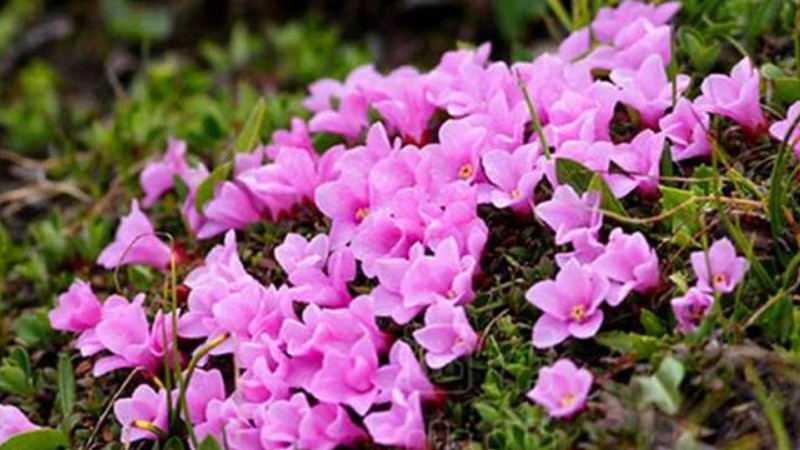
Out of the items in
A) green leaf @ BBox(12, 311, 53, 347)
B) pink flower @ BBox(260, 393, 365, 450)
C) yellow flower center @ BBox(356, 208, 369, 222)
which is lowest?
green leaf @ BBox(12, 311, 53, 347)

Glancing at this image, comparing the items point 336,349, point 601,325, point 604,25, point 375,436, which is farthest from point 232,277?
point 604,25

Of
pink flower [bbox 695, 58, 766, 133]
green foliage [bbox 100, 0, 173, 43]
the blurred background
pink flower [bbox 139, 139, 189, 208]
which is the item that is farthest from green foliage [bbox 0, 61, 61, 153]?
pink flower [bbox 695, 58, 766, 133]

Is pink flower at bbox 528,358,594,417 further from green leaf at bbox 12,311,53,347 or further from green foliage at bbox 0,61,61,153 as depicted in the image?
green foliage at bbox 0,61,61,153

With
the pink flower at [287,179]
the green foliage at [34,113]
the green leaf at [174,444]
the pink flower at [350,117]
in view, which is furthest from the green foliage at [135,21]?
the green leaf at [174,444]

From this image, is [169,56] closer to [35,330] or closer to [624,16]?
[35,330]

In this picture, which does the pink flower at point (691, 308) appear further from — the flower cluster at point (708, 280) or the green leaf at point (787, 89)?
the green leaf at point (787, 89)

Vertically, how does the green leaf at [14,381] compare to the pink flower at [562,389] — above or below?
below
